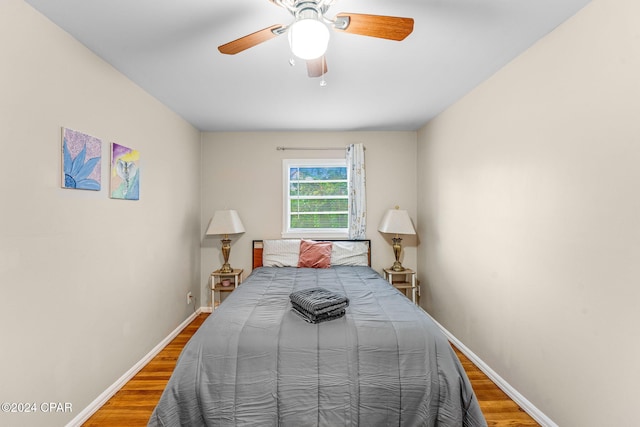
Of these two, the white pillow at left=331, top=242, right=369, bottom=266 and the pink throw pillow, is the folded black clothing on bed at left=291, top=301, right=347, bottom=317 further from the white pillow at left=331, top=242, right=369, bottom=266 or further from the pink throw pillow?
the white pillow at left=331, top=242, right=369, bottom=266

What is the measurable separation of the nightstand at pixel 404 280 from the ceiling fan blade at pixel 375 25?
9.52ft

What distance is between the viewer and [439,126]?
11.4 feet

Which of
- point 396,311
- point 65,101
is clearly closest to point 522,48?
point 396,311

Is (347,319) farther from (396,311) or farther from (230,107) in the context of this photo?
(230,107)

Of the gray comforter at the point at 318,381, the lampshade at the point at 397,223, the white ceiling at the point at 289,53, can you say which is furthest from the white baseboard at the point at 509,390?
the white ceiling at the point at 289,53

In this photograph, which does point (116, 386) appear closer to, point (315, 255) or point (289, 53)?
point (315, 255)

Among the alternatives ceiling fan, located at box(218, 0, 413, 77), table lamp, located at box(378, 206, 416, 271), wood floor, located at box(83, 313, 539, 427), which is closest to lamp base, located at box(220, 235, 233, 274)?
wood floor, located at box(83, 313, 539, 427)

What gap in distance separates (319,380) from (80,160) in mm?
2063

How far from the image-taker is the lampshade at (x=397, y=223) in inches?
147

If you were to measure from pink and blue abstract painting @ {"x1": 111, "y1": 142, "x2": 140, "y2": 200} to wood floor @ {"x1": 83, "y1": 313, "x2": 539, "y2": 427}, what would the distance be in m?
1.52

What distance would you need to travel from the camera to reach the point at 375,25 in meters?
1.41

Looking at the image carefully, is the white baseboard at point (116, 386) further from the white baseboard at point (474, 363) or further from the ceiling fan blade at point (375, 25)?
the ceiling fan blade at point (375, 25)

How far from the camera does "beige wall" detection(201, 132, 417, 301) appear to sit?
4.16 m

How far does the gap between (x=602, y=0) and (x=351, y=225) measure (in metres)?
2.99
